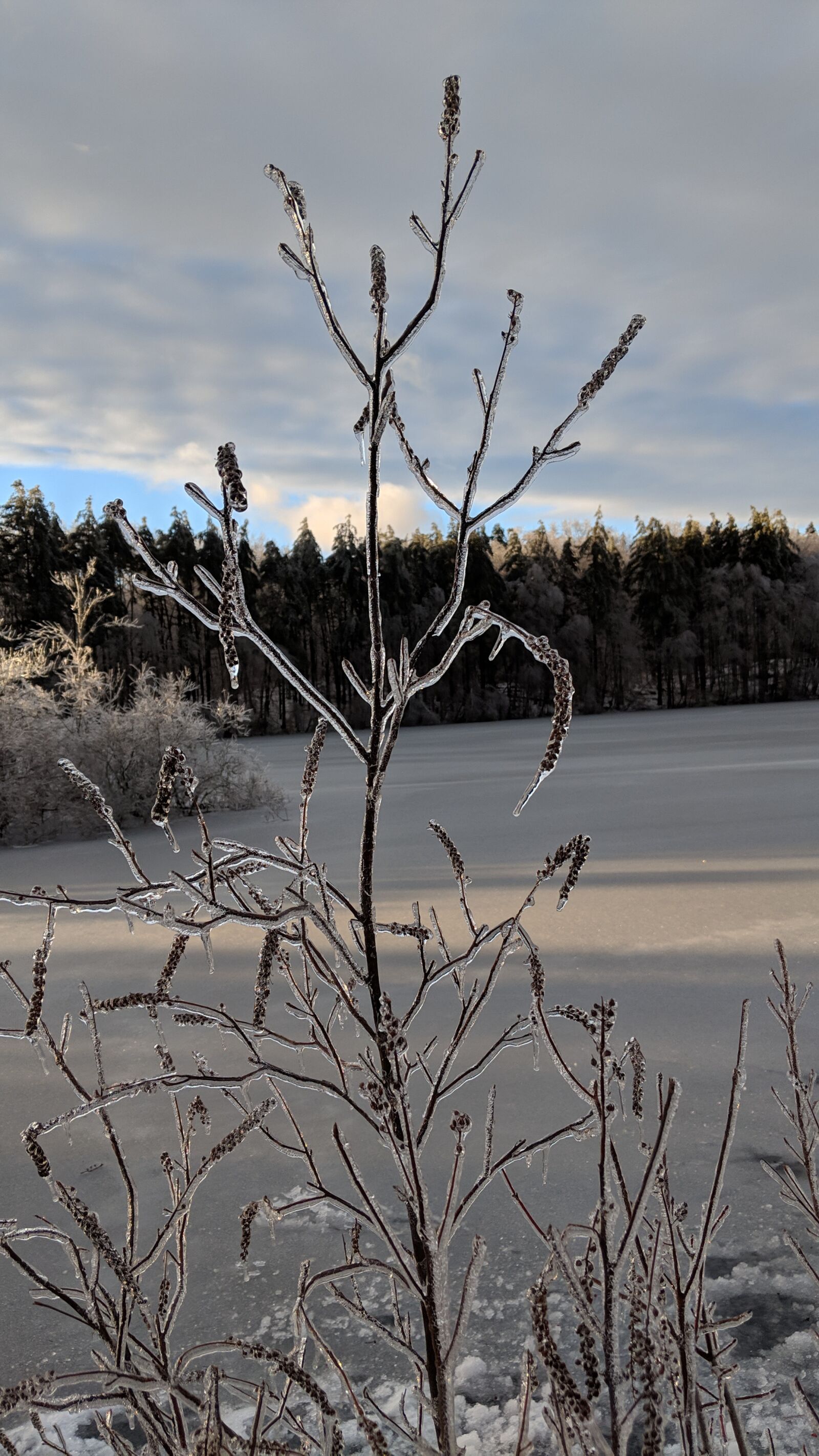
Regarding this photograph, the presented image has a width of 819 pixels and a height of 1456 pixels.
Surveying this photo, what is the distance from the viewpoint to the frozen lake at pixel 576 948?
2.08 m

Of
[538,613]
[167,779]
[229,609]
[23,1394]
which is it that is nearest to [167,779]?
[167,779]

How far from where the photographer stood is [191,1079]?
87 centimetres

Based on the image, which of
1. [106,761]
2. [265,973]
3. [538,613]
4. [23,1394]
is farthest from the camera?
[538,613]

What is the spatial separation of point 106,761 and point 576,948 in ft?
20.5

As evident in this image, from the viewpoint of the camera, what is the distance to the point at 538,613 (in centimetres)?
2955

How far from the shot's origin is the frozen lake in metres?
2.08

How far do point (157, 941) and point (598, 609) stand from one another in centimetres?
2627

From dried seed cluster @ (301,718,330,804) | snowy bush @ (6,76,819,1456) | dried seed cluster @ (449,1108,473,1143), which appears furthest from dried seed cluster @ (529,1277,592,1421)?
dried seed cluster @ (301,718,330,804)

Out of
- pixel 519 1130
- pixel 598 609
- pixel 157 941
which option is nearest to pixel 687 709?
pixel 598 609

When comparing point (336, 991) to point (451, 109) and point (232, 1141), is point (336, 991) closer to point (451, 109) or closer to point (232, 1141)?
point (232, 1141)

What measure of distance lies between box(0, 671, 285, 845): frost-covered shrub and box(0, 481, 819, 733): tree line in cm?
1479

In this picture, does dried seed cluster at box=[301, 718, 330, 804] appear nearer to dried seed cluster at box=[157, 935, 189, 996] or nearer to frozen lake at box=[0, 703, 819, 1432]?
dried seed cluster at box=[157, 935, 189, 996]

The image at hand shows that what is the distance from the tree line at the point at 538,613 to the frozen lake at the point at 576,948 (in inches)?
600

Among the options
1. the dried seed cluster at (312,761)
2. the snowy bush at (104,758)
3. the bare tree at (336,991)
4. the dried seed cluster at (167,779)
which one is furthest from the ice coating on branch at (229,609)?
the snowy bush at (104,758)
